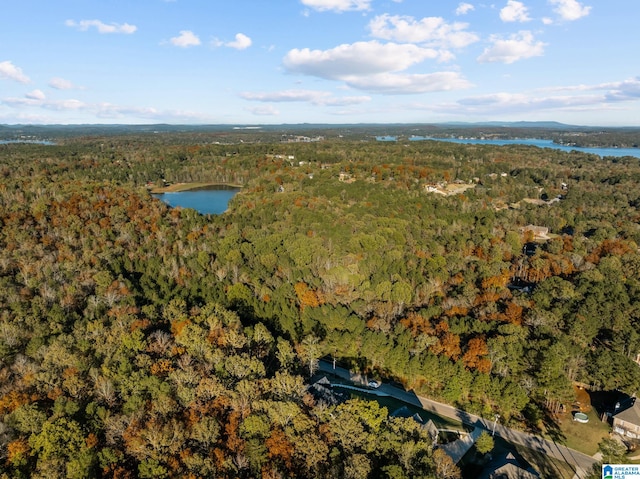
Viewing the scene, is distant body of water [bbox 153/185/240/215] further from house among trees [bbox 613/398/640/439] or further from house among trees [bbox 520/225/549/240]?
house among trees [bbox 613/398/640/439]

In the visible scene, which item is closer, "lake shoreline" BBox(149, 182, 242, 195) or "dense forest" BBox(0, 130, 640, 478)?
"dense forest" BBox(0, 130, 640, 478)

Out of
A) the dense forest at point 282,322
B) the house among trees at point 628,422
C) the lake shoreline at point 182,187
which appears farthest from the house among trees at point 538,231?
the lake shoreline at point 182,187

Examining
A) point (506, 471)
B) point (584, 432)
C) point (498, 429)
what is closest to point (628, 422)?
point (584, 432)

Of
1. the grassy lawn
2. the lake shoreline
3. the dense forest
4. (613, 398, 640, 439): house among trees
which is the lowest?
the grassy lawn

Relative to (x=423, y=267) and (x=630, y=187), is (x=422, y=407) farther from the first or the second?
(x=630, y=187)

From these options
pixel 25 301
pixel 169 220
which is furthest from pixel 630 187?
pixel 25 301

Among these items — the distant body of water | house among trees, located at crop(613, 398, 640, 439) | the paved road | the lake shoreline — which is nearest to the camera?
the paved road

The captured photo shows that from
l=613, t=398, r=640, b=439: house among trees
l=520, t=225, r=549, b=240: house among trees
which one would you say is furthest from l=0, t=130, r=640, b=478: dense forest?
l=613, t=398, r=640, b=439: house among trees
